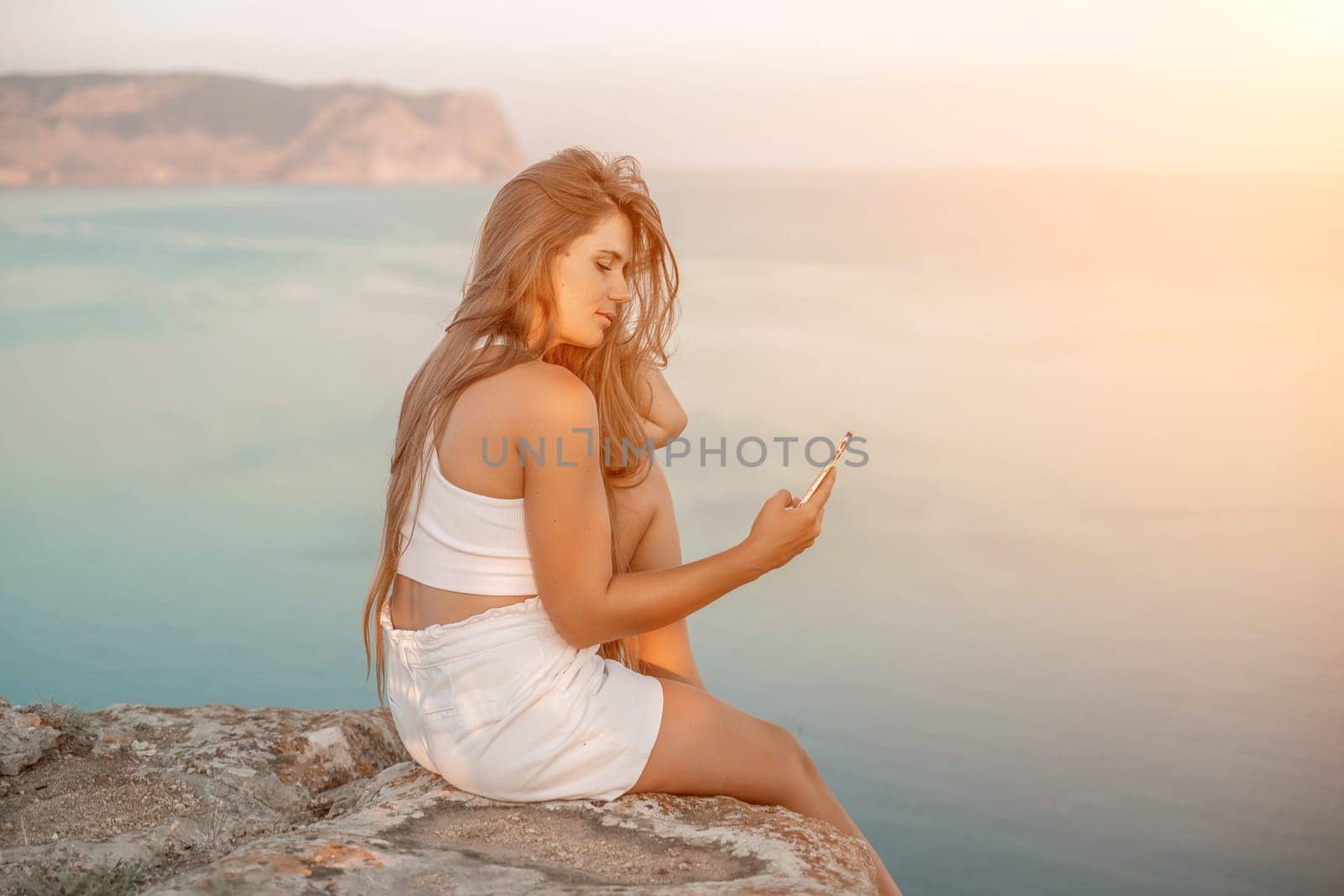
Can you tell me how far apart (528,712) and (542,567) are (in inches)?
9.7

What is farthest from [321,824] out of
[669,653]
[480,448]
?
[669,653]

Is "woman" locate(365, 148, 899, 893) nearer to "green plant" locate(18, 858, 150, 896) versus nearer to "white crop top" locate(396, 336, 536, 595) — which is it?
"white crop top" locate(396, 336, 536, 595)

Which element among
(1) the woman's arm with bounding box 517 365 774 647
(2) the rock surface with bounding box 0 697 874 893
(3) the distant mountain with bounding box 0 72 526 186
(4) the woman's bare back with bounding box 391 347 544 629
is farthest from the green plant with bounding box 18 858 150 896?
(3) the distant mountain with bounding box 0 72 526 186

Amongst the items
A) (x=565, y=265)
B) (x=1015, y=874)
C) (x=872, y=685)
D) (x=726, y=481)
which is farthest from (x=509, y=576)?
(x=726, y=481)

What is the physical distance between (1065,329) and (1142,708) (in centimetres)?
535

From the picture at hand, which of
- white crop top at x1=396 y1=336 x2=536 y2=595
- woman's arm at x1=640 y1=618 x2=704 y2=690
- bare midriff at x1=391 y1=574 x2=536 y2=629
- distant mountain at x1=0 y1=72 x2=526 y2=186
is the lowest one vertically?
woman's arm at x1=640 y1=618 x2=704 y2=690

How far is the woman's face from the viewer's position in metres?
2.53

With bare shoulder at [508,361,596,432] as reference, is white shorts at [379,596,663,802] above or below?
below

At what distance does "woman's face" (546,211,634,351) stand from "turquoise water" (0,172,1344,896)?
60.2 inches

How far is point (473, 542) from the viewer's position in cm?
235

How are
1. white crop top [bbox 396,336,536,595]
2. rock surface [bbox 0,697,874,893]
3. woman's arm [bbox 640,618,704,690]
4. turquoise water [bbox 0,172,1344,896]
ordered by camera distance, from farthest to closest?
1. turquoise water [bbox 0,172,1344,896]
2. woman's arm [bbox 640,618,704,690]
3. white crop top [bbox 396,336,536,595]
4. rock surface [bbox 0,697,874,893]

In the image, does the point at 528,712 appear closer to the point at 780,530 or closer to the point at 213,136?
the point at 780,530

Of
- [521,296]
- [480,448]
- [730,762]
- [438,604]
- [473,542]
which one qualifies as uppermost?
[521,296]

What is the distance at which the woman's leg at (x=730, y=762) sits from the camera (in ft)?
7.77
